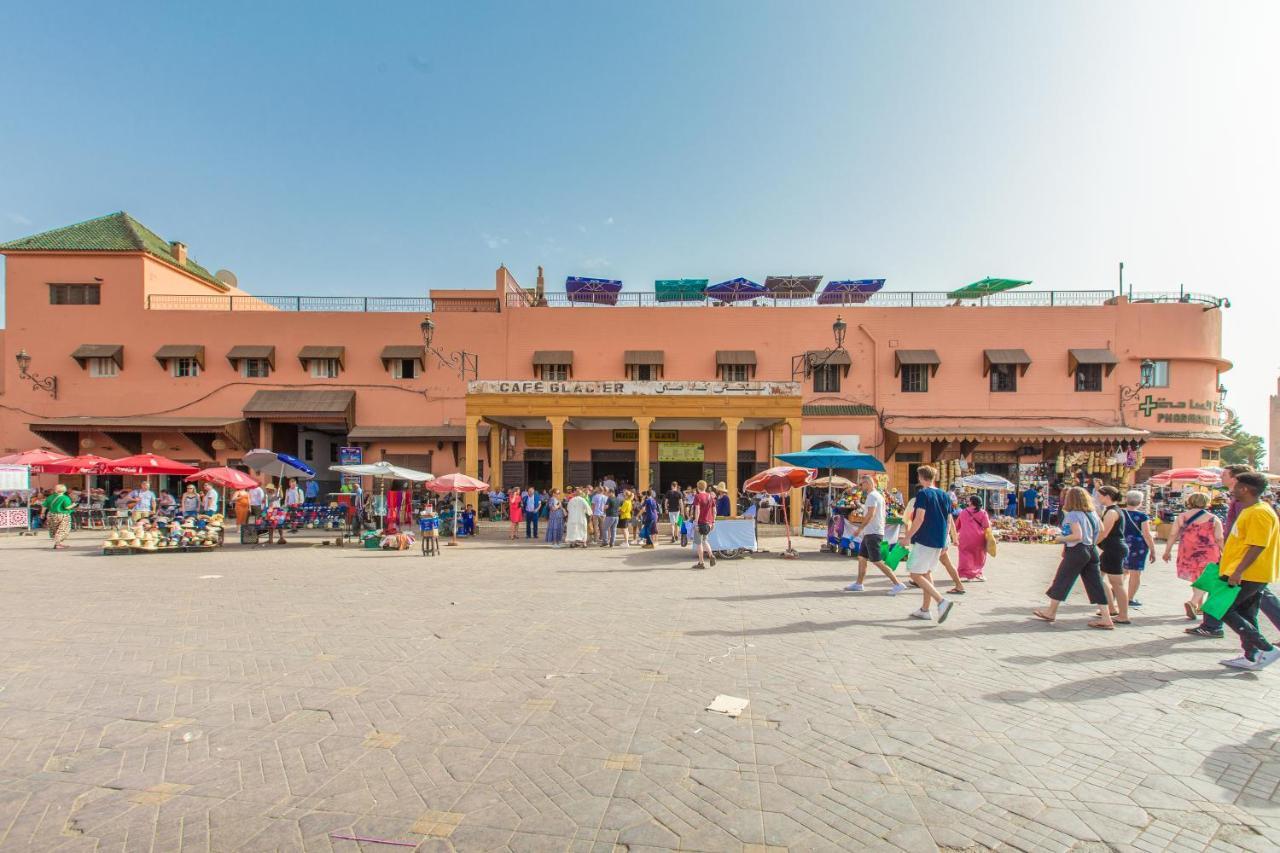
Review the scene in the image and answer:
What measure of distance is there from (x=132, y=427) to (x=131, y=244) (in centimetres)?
754

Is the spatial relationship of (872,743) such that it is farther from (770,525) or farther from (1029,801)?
(770,525)

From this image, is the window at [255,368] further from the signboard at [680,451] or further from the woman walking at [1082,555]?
the woman walking at [1082,555]

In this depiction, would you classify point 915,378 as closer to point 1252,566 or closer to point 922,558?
point 922,558

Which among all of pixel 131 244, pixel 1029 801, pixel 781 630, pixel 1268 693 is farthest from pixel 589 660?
pixel 131 244

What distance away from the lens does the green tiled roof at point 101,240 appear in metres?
26.3

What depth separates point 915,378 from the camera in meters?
26.5

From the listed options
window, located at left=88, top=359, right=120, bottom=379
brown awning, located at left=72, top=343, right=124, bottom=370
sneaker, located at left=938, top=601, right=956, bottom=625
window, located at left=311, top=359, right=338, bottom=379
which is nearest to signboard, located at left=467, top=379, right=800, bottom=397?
window, located at left=311, top=359, right=338, bottom=379

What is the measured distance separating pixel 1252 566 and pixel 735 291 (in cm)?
2318

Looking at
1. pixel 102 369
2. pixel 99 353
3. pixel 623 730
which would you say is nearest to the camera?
pixel 623 730

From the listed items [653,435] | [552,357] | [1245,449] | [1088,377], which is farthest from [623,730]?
[1245,449]

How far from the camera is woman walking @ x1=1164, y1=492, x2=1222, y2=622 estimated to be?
731 centimetres

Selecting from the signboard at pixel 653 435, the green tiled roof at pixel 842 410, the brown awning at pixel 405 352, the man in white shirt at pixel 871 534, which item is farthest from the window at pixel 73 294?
the man in white shirt at pixel 871 534

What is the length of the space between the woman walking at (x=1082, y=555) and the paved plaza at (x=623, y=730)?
37 centimetres

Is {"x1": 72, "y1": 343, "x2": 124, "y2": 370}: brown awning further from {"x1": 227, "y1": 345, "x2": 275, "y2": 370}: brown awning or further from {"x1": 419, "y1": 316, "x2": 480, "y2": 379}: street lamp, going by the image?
{"x1": 419, "y1": 316, "x2": 480, "y2": 379}: street lamp
